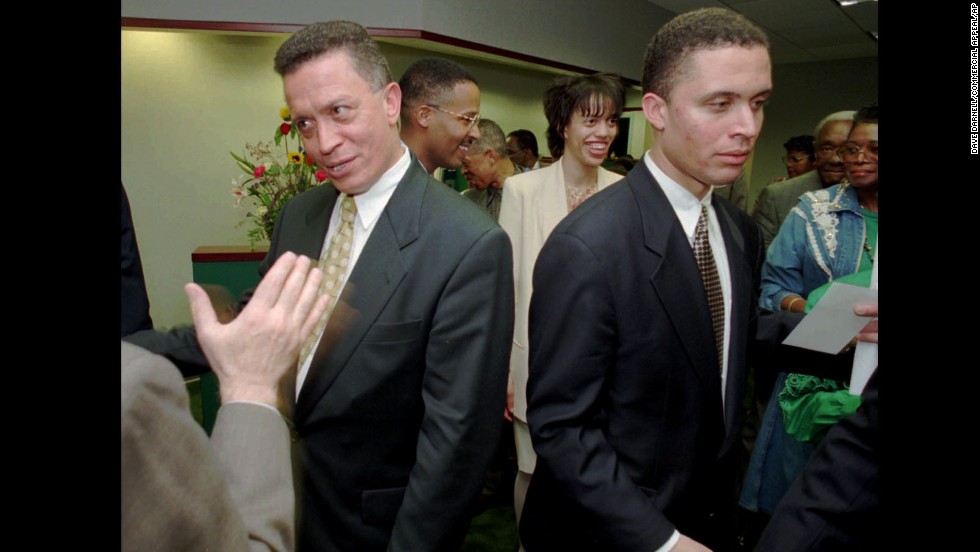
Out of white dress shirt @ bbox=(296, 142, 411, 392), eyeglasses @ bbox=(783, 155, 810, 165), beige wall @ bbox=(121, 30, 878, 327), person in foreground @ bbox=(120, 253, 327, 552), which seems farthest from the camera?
eyeglasses @ bbox=(783, 155, 810, 165)

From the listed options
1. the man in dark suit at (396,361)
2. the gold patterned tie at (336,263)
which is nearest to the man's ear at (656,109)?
the man in dark suit at (396,361)

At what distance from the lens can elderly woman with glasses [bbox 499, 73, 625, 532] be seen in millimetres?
2217

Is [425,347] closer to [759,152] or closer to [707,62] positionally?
[707,62]

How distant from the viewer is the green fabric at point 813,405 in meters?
1.42

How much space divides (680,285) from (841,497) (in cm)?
41

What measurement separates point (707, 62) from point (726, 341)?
0.53 metres

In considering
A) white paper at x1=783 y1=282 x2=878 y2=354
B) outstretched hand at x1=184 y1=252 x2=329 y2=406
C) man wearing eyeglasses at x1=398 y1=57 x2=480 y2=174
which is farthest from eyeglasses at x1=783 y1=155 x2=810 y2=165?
outstretched hand at x1=184 y1=252 x2=329 y2=406

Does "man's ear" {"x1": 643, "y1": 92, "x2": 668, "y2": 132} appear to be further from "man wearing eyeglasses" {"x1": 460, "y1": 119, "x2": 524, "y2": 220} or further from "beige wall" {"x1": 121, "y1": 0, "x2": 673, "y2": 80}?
"beige wall" {"x1": 121, "y1": 0, "x2": 673, "y2": 80}

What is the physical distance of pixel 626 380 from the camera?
3.55 ft

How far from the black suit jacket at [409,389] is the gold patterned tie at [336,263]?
53 millimetres

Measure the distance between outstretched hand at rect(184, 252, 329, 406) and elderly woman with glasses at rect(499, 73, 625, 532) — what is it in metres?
1.44

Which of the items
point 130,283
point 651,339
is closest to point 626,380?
point 651,339
